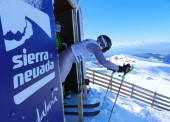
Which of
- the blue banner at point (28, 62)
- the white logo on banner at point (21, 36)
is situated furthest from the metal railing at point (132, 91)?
the white logo on banner at point (21, 36)

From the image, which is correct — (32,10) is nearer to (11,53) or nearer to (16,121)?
(11,53)

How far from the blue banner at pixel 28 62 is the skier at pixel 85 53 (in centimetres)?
137

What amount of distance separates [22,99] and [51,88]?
97 cm

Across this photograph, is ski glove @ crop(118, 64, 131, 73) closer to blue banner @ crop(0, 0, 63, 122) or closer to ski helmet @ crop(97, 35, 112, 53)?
ski helmet @ crop(97, 35, 112, 53)

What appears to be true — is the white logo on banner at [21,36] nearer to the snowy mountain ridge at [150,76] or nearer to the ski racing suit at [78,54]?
the ski racing suit at [78,54]

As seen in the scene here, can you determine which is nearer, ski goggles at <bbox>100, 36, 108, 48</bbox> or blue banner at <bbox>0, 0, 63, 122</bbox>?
blue banner at <bbox>0, 0, 63, 122</bbox>

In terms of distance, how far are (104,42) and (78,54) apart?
74 centimetres

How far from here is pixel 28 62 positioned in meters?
2.20

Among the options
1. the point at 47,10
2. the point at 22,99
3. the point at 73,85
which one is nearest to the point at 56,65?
the point at 47,10

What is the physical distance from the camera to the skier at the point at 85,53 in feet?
15.2

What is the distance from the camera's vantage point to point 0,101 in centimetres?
166

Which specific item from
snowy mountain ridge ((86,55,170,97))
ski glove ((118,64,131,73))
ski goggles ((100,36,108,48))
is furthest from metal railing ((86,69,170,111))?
ski goggles ((100,36,108,48))

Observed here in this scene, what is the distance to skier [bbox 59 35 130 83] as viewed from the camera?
182 inches

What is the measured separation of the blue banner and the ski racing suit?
53.6 inches
